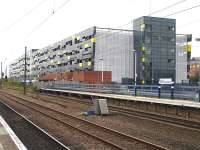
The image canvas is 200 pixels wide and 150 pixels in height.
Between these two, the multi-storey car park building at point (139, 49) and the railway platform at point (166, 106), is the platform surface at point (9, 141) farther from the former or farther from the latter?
the multi-storey car park building at point (139, 49)

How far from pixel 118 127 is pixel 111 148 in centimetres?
610

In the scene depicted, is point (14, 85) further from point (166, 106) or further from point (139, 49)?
point (166, 106)

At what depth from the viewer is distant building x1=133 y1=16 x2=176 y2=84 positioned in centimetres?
10031

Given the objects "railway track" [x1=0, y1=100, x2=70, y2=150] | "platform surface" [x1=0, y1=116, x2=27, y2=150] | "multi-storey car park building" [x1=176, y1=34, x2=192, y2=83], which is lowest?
"railway track" [x1=0, y1=100, x2=70, y2=150]

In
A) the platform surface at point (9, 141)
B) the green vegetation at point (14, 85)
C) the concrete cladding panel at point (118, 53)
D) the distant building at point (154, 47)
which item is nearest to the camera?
the platform surface at point (9, 141)

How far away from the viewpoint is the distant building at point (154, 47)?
100 metres

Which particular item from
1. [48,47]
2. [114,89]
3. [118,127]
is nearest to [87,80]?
[114,89]

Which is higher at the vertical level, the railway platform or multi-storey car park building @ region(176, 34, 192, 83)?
multi-storey car park building @ region(176, 34, 192, 83)

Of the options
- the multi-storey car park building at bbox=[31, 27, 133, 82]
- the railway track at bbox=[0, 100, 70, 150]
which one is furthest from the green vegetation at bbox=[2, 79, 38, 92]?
the railway track at bbox=[0, 100, 70, 150]

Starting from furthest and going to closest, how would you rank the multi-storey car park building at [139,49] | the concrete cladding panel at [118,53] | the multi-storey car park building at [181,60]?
the multi-storey car park building at [181,60]
the concrete cladding panel at [118,53]
the multi-storey car park building at [139,49]

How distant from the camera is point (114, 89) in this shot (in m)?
47.7

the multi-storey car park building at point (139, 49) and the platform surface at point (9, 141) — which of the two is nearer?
the platform surface at point (9, 141)

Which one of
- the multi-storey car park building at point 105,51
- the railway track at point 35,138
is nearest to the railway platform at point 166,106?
the railway track at point 35,138

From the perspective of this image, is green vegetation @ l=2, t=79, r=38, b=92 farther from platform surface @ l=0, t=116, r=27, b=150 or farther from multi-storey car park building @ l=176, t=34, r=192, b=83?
platform surface @ l=0, t=116, r=27, b=150
